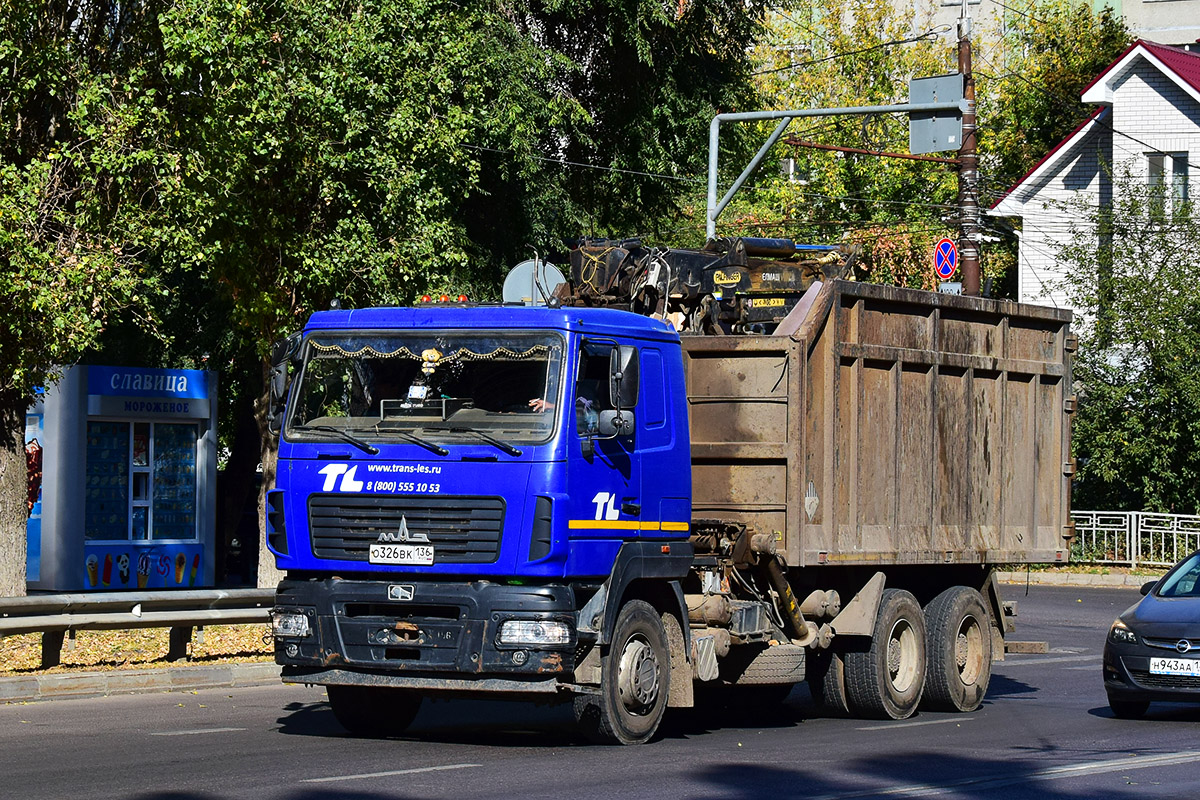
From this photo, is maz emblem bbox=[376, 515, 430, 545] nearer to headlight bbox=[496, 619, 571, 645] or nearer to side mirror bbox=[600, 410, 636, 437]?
headlight bbox=[496, 619, 571, 645]

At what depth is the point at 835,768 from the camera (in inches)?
412

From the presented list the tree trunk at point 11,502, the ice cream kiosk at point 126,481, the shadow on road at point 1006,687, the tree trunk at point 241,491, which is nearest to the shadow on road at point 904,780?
the shadow on road at point 1006,687

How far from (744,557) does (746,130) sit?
74.3ft

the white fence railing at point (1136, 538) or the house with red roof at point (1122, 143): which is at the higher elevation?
the house with red roof at point (1122, 143)

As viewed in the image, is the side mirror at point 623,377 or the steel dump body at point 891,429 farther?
the steel dump body at point 891,429

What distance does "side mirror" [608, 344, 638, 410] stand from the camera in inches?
431

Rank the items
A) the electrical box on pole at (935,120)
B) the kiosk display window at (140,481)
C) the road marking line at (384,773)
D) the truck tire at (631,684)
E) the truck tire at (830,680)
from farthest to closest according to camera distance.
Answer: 1. the electrical box on pole at (935,120)
2. the kiosk display window at (140,481)
3. the truck tire at (830,680)
4. the truck tire at (631,684)
5. the road marking line at (384,773)

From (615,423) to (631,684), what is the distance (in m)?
1.72

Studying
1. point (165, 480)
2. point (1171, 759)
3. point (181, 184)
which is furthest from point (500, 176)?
point (1171, 759)

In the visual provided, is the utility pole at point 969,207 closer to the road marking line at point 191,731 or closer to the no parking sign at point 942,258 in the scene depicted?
the no parking sign at point 942,258

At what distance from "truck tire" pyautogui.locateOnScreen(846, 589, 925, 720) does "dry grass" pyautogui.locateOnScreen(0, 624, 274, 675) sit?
6.58 m

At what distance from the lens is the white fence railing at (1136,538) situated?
33406 millimetres

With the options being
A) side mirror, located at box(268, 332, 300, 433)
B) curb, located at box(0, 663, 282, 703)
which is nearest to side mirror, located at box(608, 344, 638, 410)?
side mirror, located at box(268, 332, 300, 433)

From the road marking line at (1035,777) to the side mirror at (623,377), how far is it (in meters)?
2.93
